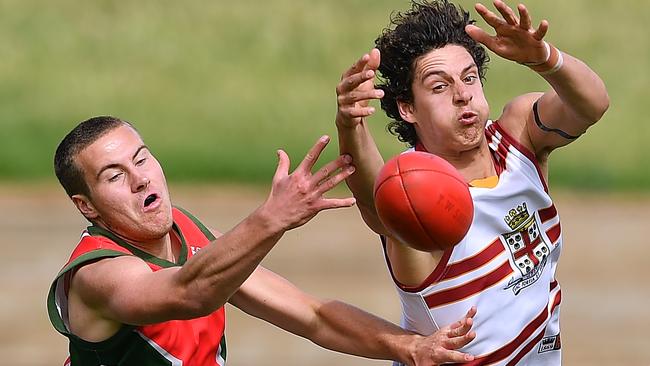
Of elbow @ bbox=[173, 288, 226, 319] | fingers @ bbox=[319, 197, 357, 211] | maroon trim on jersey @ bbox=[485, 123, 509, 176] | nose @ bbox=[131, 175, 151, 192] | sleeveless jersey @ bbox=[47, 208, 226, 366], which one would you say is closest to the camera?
fingers @ bbox=[319, 197, 357, 211]

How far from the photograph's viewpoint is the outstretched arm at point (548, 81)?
19.4 ft

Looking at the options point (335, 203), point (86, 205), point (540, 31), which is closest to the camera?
point (335, 203)

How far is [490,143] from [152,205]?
1.62 meters

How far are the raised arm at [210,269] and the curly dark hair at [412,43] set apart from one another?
85 cm

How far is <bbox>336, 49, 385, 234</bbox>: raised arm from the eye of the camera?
221 inches

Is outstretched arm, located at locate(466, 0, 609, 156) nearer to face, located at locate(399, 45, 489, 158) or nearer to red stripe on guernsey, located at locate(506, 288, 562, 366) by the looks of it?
face, located at locate(399, 45, 489, 158)

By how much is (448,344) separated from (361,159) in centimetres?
90

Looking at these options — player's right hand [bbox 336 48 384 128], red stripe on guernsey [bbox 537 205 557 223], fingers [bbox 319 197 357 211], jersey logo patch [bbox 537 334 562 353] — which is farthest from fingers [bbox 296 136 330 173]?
jersey logo patch [bbox 537 334 562 353]

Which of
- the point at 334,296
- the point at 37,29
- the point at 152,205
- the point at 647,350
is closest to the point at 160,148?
the point at 37,29

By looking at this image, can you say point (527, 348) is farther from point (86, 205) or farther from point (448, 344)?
point (86, 205)

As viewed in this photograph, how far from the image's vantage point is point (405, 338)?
632 centimetres

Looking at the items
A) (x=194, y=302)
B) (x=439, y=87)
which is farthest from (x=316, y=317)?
(x=439, y=87)

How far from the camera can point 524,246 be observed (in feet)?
20.6

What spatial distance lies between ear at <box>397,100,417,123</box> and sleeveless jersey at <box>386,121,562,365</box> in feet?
1.26
